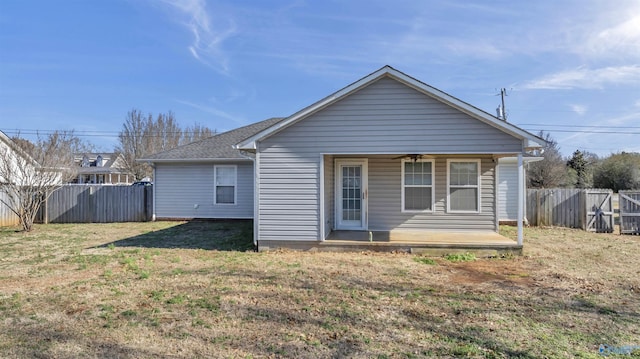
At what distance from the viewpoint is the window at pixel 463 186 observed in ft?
32.3

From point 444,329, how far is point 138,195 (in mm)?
14497

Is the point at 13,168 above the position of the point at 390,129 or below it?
below

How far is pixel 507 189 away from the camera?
13109 mm

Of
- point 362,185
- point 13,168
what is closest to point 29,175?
point 13,168

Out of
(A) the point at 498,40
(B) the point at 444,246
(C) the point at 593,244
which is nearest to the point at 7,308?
(B) the point at 444,246

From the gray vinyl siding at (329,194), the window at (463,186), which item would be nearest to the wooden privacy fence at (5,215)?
the gray vinyl siding at (329,194)

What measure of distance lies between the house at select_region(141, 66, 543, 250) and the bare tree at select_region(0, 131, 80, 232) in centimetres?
914

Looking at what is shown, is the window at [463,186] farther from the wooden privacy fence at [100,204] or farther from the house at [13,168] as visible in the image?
the house at [13,168]

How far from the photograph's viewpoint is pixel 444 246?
26.0ft

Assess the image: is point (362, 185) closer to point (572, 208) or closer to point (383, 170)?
point (383, 170)

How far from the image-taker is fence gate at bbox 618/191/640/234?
1148 centimetres

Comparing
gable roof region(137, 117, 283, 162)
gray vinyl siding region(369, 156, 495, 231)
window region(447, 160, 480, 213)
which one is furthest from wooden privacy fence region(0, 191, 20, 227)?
window region(447, 160, 480, 213)

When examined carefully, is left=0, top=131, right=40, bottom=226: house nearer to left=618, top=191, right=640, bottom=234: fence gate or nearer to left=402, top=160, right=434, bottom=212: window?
left=402, top=160, right=434, bottom=212: window

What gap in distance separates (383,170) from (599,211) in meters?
8.41
